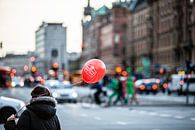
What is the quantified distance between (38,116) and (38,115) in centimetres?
2

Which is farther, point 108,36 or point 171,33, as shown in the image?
point 108,36

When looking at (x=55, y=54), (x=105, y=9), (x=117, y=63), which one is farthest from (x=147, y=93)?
(x=105, y=9)

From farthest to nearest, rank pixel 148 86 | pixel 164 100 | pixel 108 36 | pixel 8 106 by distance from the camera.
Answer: pixel 108 36 → pixel 148 86 → pixel 164 100 → pixel 8 106

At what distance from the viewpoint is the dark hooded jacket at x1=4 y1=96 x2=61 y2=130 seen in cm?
675

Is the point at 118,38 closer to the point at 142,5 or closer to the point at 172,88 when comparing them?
the point at 142,5

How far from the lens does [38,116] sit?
682 cm

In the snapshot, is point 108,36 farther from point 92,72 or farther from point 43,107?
point 43,107

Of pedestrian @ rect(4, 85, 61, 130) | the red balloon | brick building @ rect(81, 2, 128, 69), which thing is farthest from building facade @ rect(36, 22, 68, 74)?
pedestrian @ rect(4, 85, 61, 130)

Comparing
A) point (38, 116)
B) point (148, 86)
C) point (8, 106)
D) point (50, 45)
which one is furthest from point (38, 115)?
point (50, 45)

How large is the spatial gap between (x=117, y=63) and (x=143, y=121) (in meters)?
121

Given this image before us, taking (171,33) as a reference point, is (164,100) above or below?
below

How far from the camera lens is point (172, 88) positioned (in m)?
65.8

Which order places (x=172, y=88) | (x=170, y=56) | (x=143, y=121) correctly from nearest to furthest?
(x=143, y=121) → (x=172, y=88) → (x=170, y=56)

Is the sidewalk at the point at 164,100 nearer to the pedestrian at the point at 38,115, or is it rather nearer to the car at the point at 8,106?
the car at the point at 8,106
